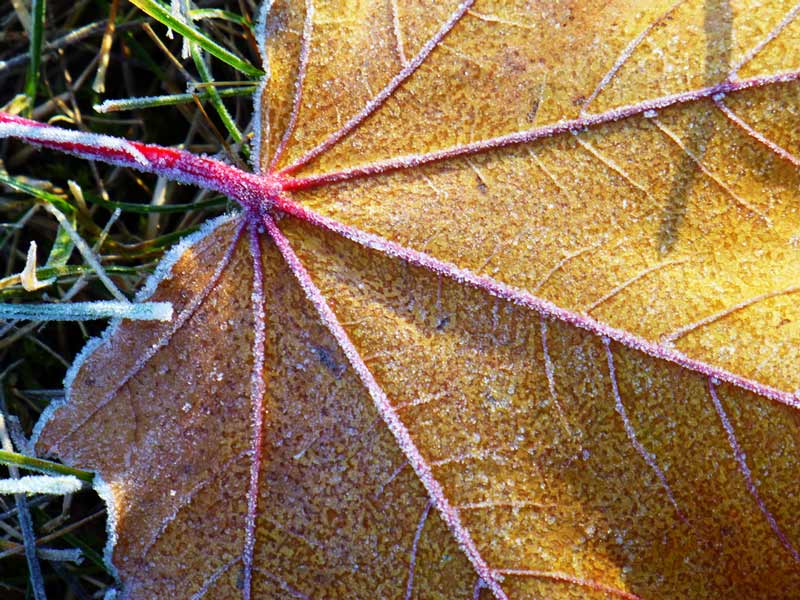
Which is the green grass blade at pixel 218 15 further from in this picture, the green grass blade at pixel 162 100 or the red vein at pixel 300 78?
the red vein at pixel 300 78

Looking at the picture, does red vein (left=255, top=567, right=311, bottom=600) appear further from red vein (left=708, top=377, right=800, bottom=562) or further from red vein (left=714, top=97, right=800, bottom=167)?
red vein (left=714, top=97, right=800, bottom=167)

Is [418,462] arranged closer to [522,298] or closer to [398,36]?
[522,298]

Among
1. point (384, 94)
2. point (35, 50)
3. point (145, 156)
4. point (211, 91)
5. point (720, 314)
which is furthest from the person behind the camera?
point (35, 50)

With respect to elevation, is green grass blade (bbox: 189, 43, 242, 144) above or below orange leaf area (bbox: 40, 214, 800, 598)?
above

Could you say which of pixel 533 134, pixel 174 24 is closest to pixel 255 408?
pixel 533 134

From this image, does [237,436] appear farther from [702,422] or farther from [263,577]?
[702,422]

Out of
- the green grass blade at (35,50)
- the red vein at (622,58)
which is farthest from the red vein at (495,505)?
the green grass blade at (35,50)

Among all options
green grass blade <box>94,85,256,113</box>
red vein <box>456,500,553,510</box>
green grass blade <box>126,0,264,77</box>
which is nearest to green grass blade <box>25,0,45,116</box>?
green grass blade <box>94,85,256,113</box>
